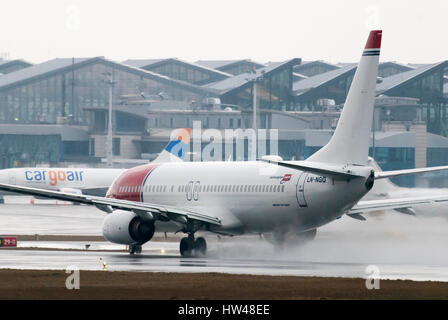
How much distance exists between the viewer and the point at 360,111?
41.8m

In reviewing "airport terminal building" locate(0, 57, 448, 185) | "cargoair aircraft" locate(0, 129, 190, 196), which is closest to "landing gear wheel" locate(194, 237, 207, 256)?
"cargoair aircraft" locate(0, 129, 190, 196)

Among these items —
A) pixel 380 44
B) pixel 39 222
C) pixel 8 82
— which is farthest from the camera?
pixel 8 82

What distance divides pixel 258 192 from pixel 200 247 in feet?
13.8

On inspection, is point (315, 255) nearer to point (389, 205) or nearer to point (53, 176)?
point (389, 205)

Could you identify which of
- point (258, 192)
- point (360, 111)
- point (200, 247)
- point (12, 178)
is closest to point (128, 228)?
point (200, 247)

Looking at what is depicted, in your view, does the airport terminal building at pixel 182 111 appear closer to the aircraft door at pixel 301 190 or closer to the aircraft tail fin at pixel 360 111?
the aircraft door at pixel 301 190

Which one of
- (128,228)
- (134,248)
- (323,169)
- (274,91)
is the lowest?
(134,248)

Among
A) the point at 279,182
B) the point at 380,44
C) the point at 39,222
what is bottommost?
the point at 39,222

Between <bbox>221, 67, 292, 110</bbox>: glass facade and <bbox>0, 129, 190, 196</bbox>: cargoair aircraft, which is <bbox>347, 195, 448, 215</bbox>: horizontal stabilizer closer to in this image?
<bbox>0, 129, 190, 196</bbox>: cargoair aircraft

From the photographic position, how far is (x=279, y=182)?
45031 mm
